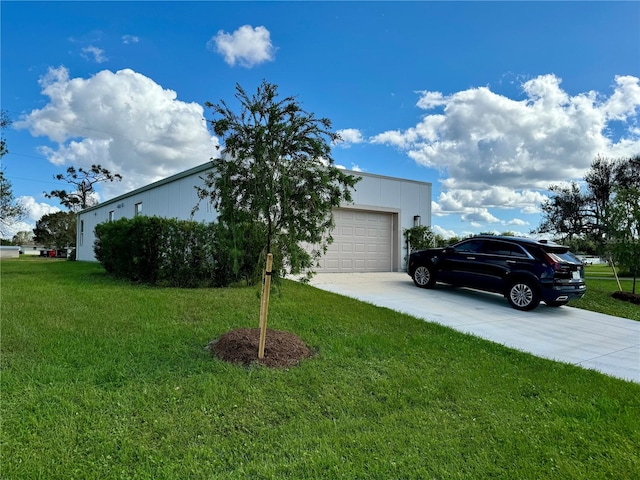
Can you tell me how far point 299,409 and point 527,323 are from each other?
577cm

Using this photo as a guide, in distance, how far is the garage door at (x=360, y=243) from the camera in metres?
13.5

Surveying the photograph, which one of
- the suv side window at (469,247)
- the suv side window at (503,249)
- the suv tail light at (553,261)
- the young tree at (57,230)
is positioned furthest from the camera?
the young tree at (57,230)

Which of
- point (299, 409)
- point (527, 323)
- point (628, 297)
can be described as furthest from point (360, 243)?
point (299, 409)

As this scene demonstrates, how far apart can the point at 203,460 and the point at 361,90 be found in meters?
11.0

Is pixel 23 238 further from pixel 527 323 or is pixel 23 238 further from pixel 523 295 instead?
pixel 527 323

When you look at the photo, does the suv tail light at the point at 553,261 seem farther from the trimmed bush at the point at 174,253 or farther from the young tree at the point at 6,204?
the young tree at the point at 6,204

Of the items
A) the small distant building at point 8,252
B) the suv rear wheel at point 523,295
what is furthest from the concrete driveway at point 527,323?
the small distant building at point 8,252

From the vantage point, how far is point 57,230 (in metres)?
44.8

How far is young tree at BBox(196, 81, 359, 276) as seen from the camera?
4168 millimetres

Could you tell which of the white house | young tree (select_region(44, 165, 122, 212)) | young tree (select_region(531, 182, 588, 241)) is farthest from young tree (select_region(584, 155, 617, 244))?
young tree (select_region(44, 165, 122, 212))

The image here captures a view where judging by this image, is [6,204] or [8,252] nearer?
[6,204]

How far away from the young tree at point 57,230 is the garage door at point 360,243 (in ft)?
124

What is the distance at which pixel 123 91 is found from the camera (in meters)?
15.7

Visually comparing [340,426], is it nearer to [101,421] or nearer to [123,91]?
[101,421]
